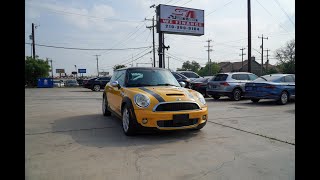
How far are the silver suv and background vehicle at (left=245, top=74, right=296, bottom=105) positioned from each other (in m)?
1.57

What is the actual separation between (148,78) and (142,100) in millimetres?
1448

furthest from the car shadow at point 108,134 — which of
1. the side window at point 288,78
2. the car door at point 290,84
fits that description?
the side window at point 288,78

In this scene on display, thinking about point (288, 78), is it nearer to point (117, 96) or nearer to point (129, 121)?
point (117, 96)

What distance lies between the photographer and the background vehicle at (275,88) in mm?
12188

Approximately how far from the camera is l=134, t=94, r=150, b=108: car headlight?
5.87 m

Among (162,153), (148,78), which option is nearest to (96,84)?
(148,78)

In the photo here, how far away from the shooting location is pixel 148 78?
23.9 feet

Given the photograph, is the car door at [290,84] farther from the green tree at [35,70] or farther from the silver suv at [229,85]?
the green tree at [35,70]

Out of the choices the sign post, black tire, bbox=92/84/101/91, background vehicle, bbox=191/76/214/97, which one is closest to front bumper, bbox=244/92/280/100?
background vehicle, bbox=191/76/214/97

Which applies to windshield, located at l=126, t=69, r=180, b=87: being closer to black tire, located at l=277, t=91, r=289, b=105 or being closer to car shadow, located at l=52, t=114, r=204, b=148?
car shadow, located at l=52, t=114, r=204, b=148

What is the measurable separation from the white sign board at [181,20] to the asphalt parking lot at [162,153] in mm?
22720
